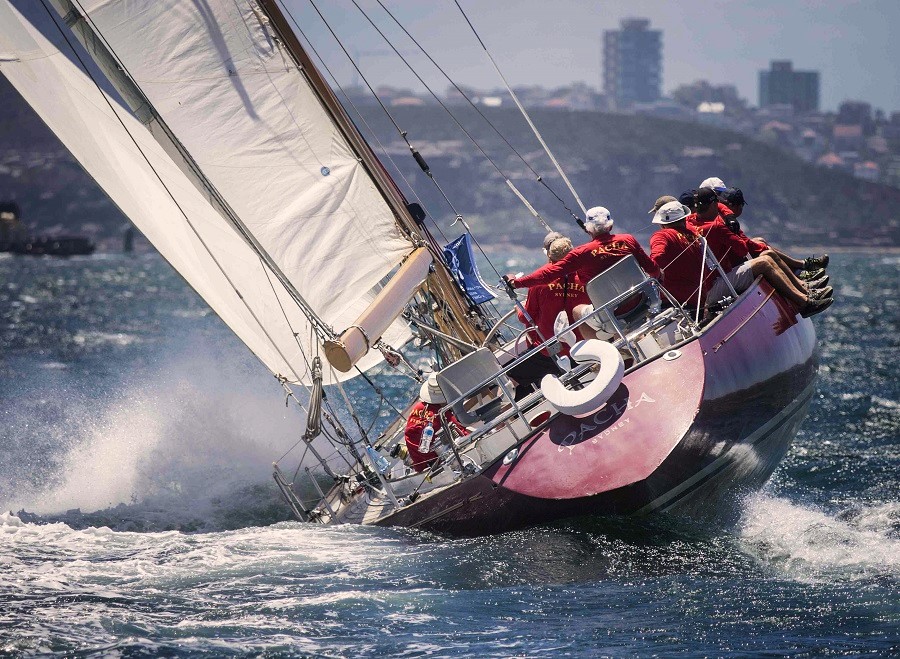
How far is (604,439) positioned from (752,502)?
6.05 ft

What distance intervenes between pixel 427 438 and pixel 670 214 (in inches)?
105

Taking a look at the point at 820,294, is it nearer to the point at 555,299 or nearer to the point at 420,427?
the point at 555,299

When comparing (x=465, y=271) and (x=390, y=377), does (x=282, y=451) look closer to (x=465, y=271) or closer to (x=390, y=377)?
(x=465, y=271)

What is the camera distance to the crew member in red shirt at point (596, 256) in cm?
964

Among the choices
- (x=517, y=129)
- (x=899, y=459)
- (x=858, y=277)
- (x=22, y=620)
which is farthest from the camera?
(x=517, y=129)

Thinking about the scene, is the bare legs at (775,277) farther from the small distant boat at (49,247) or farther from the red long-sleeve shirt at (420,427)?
the small distant boat at (49,247)

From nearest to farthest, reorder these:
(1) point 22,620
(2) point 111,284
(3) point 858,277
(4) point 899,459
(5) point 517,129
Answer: (1) point 22,620 → (4) point 899,459 → (2) point 111,284 → (3) point 858,277 → (5) point 517,129

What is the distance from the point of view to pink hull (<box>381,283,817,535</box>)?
856 cm

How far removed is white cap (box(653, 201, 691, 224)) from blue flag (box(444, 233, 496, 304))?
2.55m

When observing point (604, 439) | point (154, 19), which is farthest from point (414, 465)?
point (154, 19)

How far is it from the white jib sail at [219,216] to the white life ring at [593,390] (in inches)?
101

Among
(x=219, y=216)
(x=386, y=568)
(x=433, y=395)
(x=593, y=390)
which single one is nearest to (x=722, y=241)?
(x=593, y=390)

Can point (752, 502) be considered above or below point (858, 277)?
above

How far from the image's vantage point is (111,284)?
69312 millimetres
